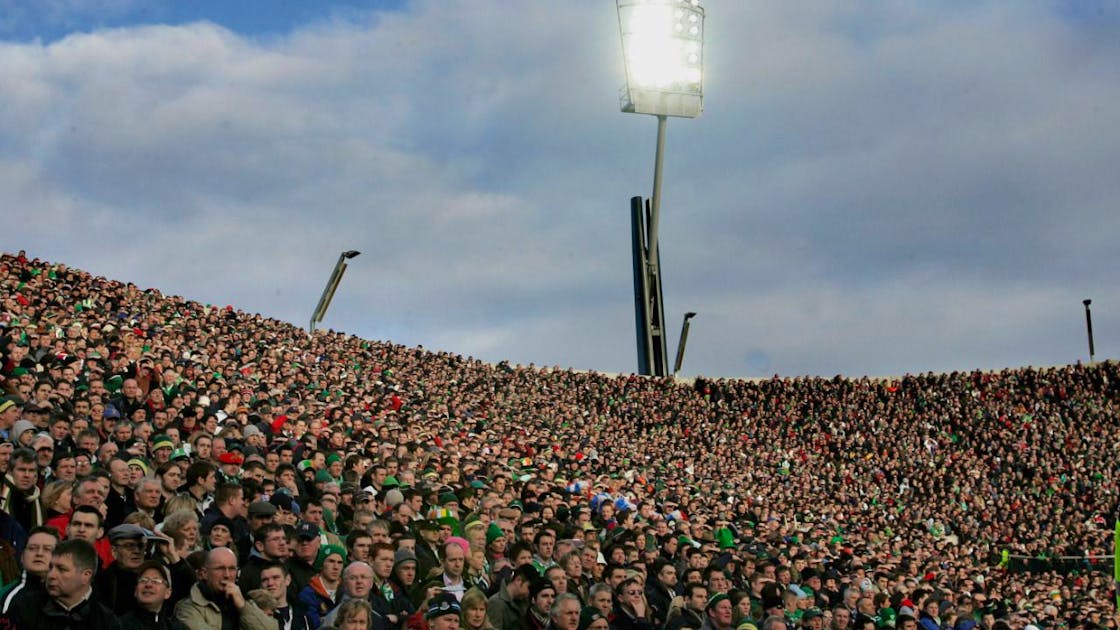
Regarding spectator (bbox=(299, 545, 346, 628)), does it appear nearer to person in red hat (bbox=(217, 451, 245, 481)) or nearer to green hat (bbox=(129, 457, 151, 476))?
green hat (bbox=(129, 457, 151, 476))

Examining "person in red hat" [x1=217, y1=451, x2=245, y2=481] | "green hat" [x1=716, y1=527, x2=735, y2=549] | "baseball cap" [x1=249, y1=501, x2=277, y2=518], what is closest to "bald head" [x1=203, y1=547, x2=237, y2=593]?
"baseball cap" [x1=249, y1=501, x2=277, y2=518]

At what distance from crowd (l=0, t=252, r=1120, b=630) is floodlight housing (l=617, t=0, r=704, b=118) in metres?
9.90

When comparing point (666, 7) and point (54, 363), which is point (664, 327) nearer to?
point (666, 7)

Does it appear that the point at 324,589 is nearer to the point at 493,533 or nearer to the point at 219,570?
the point at 219,570

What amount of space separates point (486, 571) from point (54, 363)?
6.65m

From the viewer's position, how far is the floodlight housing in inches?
1574

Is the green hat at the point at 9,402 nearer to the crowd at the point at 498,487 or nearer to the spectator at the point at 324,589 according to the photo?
the crowd at the point at 498,487

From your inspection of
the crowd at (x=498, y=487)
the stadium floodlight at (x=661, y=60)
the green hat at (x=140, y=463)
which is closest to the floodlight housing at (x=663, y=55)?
the stadium floodlight at (x=661, y=60)

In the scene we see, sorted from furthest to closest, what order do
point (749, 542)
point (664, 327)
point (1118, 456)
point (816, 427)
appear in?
point (664, 327), point (816, 427), point (1118, 456), point (749, 542)

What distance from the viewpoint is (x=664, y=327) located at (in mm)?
43281

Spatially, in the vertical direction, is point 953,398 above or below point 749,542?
above

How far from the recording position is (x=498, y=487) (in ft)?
46.2

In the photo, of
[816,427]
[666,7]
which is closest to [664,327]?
[816,427]

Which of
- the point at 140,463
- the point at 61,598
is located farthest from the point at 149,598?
the point at 140,463
